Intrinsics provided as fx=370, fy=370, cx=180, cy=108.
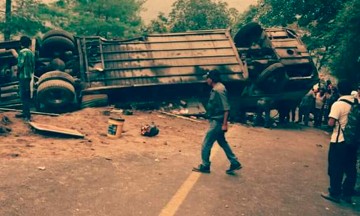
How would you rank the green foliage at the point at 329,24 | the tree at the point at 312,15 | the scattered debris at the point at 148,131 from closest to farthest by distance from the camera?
the scattered debris at the point at 148,131 < the green foliage at the point at 329,24 < the tree at the point at 312,15

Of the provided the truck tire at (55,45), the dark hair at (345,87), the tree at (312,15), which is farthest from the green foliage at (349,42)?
the truck tire at (55,45)

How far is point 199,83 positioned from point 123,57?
2860 mm

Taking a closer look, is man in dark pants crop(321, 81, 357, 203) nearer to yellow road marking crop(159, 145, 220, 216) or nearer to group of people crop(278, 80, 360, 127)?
yellow road marking crop(159, 145, 220, 216)

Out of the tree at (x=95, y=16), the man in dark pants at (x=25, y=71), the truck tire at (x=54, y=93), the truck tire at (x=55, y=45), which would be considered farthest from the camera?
the tree at (x=95, y=16)

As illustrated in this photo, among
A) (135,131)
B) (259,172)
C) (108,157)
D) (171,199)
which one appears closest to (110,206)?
(171,199)

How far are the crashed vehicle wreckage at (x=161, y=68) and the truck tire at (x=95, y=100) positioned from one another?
0.10 feet

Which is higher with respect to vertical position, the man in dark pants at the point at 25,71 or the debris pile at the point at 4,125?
the man in dark pants at the point at 25,71

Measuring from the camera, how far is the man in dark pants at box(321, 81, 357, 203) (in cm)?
581

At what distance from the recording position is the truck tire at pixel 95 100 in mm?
11969

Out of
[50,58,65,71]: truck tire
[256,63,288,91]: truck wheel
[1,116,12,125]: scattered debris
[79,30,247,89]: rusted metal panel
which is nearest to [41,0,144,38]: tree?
[79,30,247,89]: rusted metal panel

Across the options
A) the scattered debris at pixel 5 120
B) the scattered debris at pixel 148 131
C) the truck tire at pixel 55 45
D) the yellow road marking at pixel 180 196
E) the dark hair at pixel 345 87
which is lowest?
the yellow road marking at pixel 180 196

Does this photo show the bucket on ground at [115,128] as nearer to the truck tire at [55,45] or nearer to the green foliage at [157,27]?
the truck tire at [55,45]

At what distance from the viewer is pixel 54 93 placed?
11.1m

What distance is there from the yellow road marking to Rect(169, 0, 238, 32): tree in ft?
94.0
